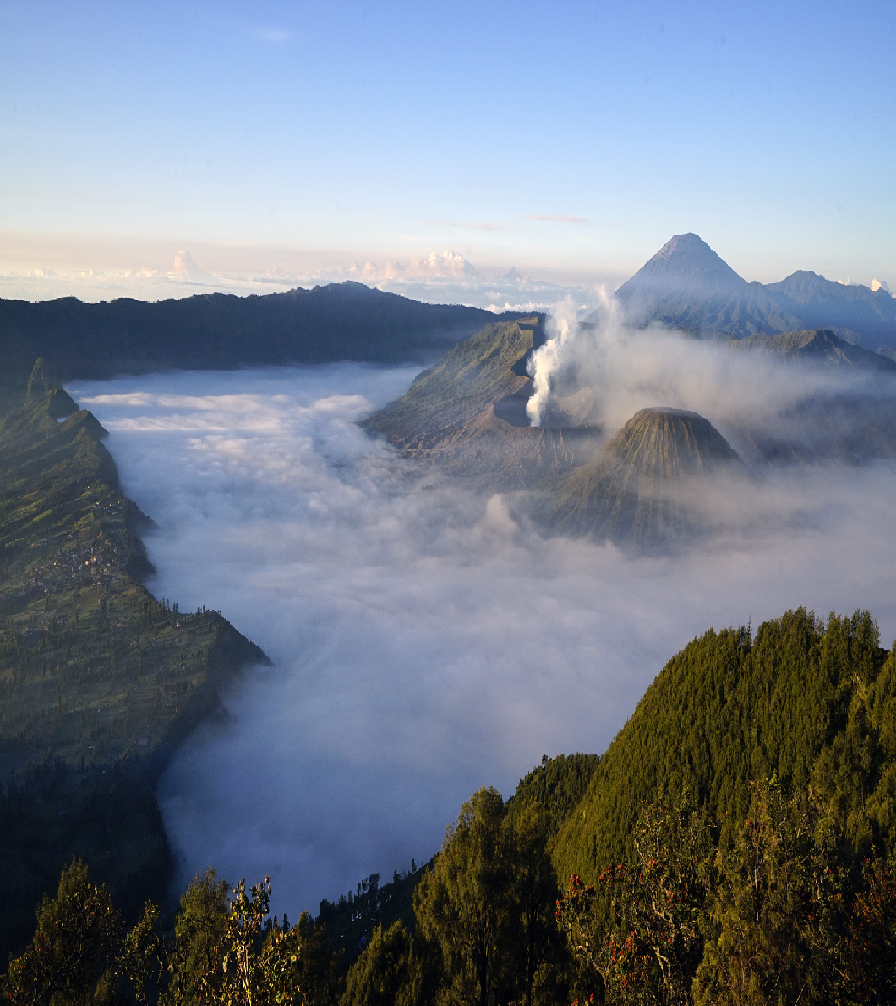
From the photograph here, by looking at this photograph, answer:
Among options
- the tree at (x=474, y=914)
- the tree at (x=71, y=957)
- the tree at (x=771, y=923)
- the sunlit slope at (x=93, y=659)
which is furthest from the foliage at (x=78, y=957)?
the sunlit slope at (x=93, y=659)

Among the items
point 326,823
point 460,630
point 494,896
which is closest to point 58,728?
point 326,823

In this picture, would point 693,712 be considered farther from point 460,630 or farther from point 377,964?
point 460,630

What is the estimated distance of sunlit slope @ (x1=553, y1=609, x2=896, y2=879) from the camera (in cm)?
4253

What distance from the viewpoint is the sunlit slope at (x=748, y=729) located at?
140 ft

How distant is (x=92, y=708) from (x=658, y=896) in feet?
418

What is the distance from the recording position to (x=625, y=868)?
21141mm

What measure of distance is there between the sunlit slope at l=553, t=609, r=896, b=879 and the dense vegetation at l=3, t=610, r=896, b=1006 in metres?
0.16

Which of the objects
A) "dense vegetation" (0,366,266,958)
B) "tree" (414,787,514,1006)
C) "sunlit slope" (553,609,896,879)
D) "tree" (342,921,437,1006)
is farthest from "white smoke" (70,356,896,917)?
"tree" (414,787,514,1006)

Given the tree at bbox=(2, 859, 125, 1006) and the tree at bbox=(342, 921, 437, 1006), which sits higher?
the tree at bbox=(2, 859, 125, 1006)

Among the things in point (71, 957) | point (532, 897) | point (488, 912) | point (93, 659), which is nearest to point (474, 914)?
point (488, 912)

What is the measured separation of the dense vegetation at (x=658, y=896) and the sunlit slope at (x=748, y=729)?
16cm

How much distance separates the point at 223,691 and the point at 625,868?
127m

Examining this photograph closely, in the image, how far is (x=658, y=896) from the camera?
18.6 meters

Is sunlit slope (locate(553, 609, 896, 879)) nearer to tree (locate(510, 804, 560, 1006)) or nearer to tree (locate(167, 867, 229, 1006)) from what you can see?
tree (locate(510, 804, 560, 1006))
